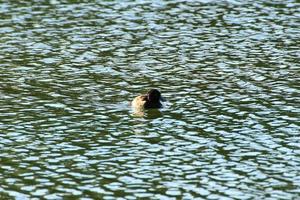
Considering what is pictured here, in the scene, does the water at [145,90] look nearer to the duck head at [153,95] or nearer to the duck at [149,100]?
the duck at [149,100]

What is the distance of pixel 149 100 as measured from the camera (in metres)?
32.0

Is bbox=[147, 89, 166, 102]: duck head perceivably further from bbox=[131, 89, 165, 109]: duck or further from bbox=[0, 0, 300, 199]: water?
bbox=[0, 0, 300, 199]: water

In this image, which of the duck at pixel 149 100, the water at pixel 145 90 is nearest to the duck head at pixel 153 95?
the duck at pixel 149 100

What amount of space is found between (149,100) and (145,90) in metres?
2.56

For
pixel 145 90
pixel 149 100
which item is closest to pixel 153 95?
pixel 149 100

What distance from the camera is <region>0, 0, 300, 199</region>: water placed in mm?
25047

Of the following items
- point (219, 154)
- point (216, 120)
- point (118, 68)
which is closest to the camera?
point (219, 154)

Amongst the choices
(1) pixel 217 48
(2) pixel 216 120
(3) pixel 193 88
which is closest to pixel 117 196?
(2) pixel 216 120

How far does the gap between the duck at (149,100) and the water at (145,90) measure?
28 centimetres

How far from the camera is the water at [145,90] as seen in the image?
25047 millimetres

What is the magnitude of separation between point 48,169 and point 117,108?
6.80 metres

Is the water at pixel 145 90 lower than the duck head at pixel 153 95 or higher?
lower

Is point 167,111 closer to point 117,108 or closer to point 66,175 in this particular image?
point 117,108

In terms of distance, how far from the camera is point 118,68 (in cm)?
3769
